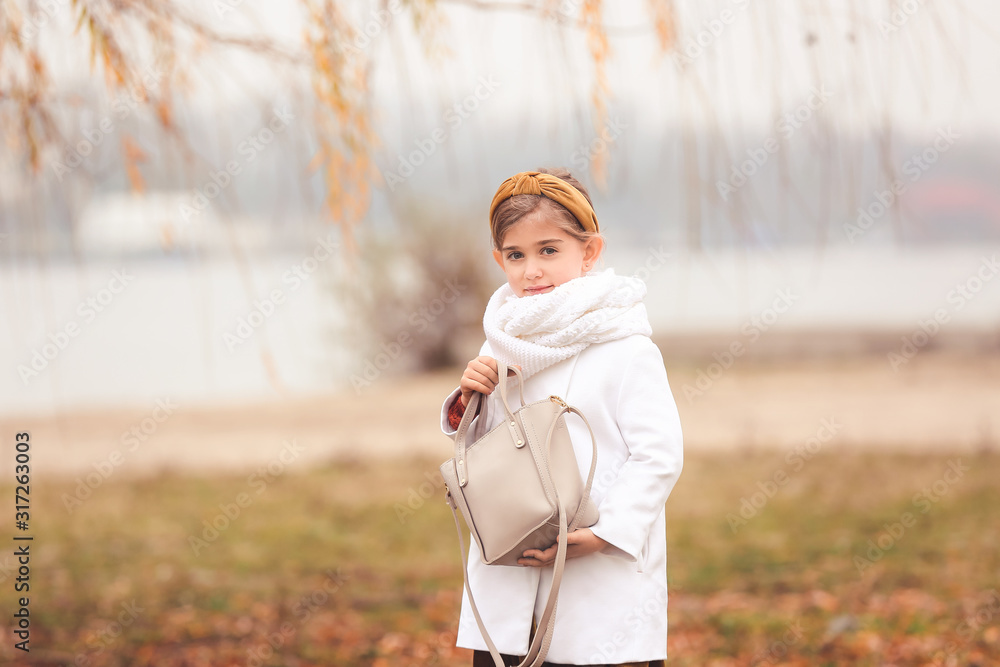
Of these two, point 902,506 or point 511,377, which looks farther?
point 902,506

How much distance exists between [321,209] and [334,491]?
4.17 meters

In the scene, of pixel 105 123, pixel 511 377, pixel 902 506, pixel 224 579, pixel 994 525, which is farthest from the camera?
pixel 902 506

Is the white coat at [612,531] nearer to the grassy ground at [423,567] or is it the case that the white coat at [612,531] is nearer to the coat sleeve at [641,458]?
the coat sleeve at [641,458]

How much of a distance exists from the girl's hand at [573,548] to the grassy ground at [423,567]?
2234mm

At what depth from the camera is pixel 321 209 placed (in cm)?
236

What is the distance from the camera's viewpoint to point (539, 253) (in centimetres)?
151

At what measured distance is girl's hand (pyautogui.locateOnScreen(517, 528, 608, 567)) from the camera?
1398 millimetres

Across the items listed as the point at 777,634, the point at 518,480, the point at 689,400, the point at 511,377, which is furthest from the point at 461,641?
the point at 689,400

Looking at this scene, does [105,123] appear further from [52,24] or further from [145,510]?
[145,510]

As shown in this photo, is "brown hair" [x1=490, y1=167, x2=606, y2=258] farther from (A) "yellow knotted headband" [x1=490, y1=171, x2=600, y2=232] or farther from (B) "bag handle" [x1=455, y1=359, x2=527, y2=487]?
(B) "bag handle" [x1=455, y1=359, x2=527, y2=487]

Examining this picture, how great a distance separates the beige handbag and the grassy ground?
7.45 feet

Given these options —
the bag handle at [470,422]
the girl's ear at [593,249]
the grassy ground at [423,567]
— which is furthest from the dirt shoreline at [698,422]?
the bag handle at [470,422]

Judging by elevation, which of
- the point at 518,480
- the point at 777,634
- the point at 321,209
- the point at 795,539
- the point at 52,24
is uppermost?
the point at 52,24

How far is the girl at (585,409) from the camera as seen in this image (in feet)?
4.76
